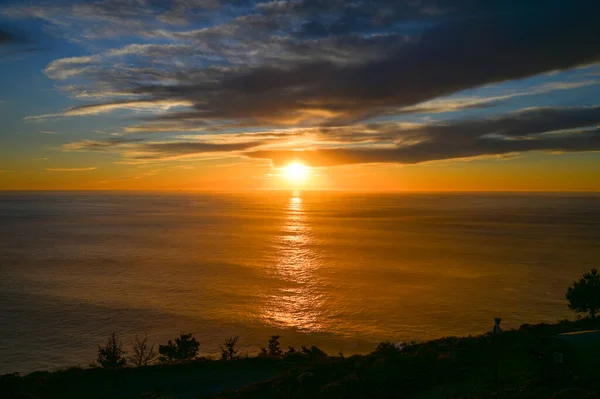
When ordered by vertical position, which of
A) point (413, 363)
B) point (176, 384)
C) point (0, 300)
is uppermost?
point (413, 363)

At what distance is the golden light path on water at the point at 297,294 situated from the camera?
A: 53969 mm

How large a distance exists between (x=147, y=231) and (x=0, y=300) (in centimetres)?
9323

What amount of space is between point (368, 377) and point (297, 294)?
1818 inches

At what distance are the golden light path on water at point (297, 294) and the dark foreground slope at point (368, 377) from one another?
25108mm

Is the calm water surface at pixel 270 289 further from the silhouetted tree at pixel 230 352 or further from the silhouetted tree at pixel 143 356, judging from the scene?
the silhouetted tree at pixel 143 356

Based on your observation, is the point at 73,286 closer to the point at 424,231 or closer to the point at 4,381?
the point at 4,381

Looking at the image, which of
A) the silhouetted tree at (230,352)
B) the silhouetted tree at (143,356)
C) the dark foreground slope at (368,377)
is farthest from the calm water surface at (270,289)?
the dark foreground slope at (368,377)

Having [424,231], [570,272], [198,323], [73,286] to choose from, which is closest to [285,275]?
[198,323]

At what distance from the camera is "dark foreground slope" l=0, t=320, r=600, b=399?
17547 mm

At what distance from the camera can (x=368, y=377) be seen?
21422mm

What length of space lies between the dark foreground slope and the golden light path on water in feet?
82.4

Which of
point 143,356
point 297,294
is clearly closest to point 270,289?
point 297,294

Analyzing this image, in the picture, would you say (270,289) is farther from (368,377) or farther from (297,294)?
(368,377)

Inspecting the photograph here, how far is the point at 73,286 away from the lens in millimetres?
69500
